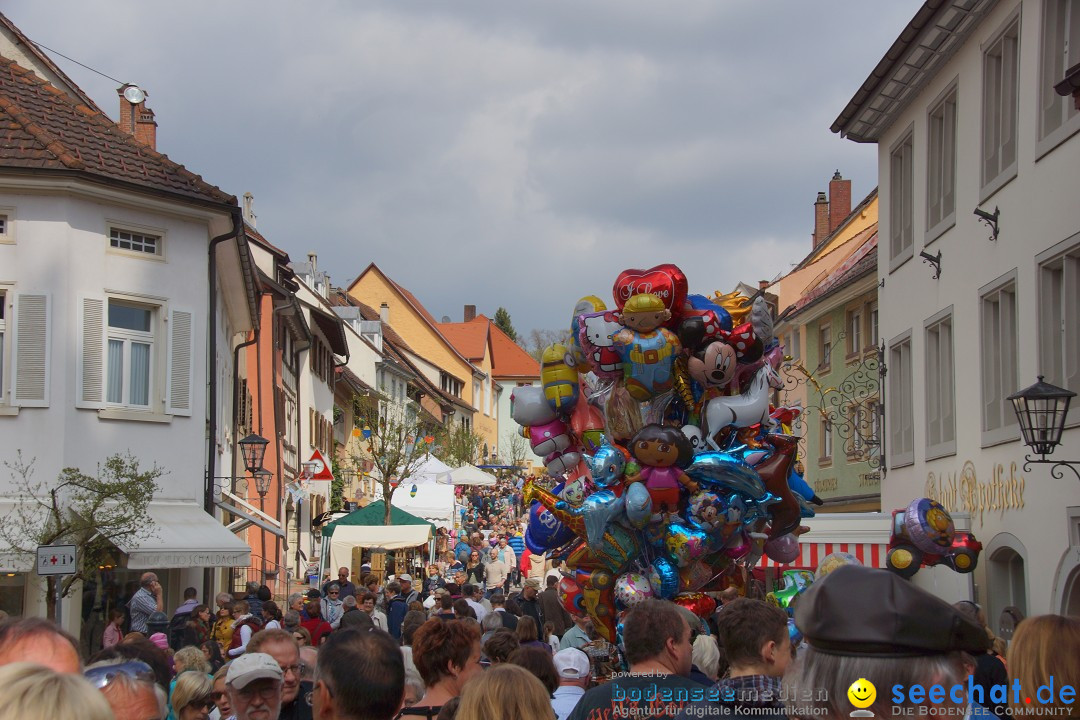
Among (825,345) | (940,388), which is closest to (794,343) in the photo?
(825,345)

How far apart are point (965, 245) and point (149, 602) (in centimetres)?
1107

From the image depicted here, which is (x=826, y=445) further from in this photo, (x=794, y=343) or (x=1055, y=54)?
(x=1055, y=54)

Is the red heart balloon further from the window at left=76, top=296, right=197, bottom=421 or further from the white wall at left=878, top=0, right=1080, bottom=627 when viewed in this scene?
the window at left=76, top=296, right=197, bottom=421

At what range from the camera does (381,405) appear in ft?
209

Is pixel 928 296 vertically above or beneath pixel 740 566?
above

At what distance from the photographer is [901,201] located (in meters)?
21.8

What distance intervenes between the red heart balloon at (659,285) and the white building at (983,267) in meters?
4.61

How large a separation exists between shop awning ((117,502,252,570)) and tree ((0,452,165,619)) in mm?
226

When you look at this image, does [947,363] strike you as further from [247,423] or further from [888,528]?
[247,423]

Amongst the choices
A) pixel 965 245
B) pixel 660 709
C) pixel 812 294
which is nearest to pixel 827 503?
pixel 812 294

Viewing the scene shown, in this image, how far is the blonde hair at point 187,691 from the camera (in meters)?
6.55

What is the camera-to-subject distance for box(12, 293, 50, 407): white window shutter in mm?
19969

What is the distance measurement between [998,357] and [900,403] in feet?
16.3

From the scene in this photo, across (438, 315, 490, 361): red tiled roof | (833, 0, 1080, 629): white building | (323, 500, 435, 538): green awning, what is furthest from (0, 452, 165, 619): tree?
(438, 315, 490, 361): red tiled roof
